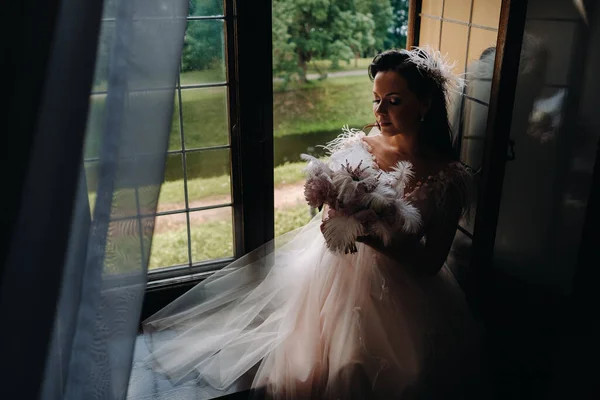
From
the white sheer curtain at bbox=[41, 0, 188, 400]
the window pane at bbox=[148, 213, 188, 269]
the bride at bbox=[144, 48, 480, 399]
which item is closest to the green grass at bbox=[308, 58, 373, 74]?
the window pane at bbox=[148, 213, 188, 269]

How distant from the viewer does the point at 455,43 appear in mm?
1833

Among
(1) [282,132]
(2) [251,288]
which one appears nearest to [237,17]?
(2) [251,288]

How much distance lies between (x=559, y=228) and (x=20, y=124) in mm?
1383

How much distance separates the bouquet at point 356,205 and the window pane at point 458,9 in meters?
0.67

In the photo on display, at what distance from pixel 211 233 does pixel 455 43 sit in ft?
3.30

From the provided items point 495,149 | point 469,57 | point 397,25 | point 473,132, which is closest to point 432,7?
point 469,57

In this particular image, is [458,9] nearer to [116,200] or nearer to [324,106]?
[116,200]

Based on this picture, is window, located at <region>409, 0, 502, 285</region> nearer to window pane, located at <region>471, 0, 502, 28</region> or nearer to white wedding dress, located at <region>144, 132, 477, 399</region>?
window pane, located at <region>471, 0, 502, 28</region>

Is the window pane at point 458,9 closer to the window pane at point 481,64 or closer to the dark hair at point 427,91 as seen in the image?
the window pane at point 481,64

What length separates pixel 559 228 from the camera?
1.61 m

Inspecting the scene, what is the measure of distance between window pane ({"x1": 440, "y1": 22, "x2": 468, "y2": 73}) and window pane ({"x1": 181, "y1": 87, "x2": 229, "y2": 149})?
2.42ft

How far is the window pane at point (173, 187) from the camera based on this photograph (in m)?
1.82

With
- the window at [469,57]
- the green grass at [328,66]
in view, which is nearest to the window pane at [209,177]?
the window at [469,57]

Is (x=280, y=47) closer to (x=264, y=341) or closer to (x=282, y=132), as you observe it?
(x=282, y=132)
